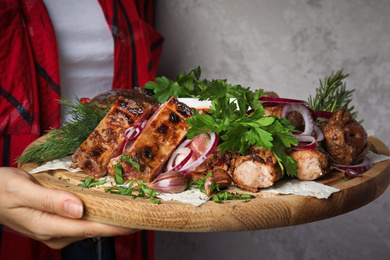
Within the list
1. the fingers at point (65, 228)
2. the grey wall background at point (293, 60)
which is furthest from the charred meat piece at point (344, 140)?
the grey wall background at point (293, 60)

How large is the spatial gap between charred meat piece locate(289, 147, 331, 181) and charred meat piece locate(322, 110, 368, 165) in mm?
192

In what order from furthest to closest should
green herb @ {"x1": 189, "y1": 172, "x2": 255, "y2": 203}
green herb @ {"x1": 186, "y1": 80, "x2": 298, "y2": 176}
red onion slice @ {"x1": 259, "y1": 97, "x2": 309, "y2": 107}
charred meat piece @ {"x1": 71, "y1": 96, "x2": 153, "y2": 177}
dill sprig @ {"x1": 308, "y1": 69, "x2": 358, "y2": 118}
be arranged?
dill sprig @ {"x1": 308, "y1": 69, "x2": 358, "y2": 118} < red onion slice @ {"x1": 259, "y1": 97, "x2": 309, "y2": 107} < charred meat piece @ {"x1": 71, "y1": 96, "x2": 153, "y2": 177} < green herb @ {"x1": 186, "y1": 80, "x2": 298, "y2": 176} < green herb @ {"x1": 189, "y1": 172, "x2": 255, "y2": 203}

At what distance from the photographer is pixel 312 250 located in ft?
13.2

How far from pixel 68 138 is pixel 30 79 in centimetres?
99

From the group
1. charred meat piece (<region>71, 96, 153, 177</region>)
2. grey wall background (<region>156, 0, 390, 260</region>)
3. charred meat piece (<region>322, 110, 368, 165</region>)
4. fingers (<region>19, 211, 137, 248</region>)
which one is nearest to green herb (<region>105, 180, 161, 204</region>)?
fingers (<region>19, 211, 137, 248</region>)

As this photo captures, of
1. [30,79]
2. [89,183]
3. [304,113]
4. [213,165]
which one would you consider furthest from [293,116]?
[30,79]

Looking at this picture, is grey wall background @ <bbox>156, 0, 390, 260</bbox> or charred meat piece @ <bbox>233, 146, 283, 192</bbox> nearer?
charred meat piece @ <bbox>233, 146, 283, 192</bbox>

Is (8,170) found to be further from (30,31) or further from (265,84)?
(265,84)

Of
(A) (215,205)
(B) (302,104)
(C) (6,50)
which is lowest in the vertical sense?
(A) (215,205)

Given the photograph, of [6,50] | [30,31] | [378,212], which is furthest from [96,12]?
[378,212]

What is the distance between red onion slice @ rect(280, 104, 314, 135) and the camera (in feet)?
6.48

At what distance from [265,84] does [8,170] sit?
3035mm

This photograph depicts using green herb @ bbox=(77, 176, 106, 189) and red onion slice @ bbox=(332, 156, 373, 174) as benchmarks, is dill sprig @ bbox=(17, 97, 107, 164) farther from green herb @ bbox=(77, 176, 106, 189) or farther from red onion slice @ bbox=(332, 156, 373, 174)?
red onion slice @ bbox=(332, 156, 373, 174)

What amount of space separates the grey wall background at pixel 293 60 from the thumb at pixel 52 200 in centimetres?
293
